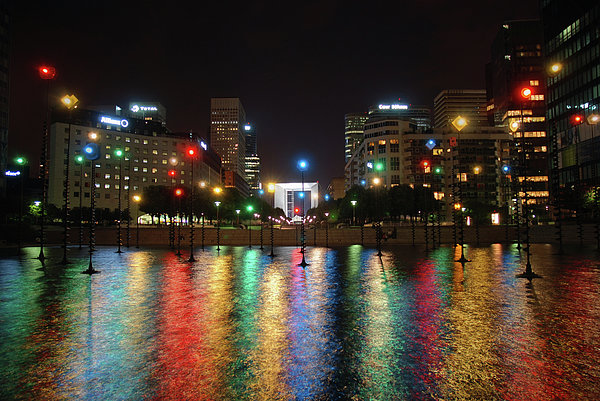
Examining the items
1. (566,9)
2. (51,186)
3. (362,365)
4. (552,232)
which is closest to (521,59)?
(566,9)

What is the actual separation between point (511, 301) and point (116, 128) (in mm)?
160312

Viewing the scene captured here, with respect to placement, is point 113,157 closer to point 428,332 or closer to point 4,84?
point 4,84

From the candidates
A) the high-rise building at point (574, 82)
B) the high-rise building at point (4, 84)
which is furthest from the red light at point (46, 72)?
the high-rise building at point (4, 84)

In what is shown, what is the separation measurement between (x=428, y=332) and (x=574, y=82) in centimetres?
9528

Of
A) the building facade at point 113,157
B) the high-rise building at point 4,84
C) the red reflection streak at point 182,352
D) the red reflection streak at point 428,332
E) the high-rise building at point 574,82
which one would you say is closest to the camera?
the red reflection streak at point 182,352

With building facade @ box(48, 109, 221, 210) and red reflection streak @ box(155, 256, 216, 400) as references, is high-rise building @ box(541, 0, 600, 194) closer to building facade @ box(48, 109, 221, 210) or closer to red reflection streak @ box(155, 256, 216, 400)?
red reflection streak @ box(155, 256, 216, 400)

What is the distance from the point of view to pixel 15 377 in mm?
5633

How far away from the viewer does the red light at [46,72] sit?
23.3 metres

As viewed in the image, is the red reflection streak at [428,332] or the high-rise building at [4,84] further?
the high-rise building at [4,84]

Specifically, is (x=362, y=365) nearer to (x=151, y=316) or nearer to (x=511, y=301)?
(x=151, y=316)

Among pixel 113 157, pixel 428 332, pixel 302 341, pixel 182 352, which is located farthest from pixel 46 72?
pixel 113 157

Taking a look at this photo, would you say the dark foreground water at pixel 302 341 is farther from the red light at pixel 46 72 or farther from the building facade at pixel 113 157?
the building facade at pixel 113 157

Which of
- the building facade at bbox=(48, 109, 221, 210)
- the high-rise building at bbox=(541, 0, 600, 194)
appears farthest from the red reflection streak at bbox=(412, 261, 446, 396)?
the building facade at bbox=(48, 109, 221, 210)

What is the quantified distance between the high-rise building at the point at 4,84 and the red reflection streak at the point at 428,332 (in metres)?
105
